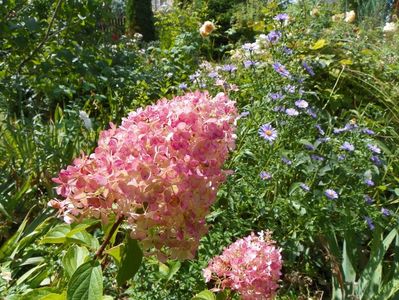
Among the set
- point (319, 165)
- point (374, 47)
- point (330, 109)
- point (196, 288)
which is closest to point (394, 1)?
point (374, 47)

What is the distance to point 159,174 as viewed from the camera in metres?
1.09

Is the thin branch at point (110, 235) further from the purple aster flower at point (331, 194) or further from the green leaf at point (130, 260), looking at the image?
the purple aster flower at point (331, 194)

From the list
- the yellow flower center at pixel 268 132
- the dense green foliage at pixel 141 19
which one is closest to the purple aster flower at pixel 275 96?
the yellow flower center at pixel 268 132

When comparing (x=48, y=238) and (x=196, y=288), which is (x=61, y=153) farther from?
(x=48, y=238)

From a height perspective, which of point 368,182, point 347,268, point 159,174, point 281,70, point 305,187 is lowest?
point 347,268

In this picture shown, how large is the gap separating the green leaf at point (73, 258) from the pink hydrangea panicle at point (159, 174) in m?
0.11

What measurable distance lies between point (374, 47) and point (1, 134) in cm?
336

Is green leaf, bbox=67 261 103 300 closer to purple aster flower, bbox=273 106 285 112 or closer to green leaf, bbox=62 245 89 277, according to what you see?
green leaf, bbox=62 245 89 277

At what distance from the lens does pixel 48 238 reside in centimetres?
129

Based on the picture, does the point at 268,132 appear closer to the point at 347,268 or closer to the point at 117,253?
the point at 347,268

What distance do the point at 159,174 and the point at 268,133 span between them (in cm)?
150

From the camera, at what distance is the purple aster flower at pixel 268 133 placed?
8.22 ft

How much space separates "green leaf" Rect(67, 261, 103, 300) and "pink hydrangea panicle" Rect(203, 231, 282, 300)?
0.51m

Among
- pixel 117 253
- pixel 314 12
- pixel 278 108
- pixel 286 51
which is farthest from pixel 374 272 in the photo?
pixel 314 12
